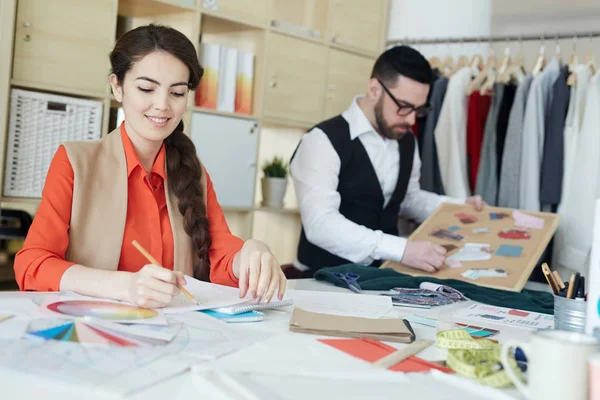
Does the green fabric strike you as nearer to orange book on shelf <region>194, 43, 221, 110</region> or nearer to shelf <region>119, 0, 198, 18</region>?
orange book on shelf <region>194, 43, 221, 110</region>

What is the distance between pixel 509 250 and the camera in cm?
219

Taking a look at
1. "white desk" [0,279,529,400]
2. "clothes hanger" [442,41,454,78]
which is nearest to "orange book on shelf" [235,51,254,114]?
"clothes hanger" [442,41,454,78]

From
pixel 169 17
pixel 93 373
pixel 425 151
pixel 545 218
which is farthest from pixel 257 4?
pixel 93 373

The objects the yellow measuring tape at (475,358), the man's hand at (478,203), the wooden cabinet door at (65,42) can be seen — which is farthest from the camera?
the man's hand at (478,203)

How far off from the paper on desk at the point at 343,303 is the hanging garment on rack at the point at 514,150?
5.85ft

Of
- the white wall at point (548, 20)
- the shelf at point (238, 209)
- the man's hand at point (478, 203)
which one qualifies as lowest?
the shelf at point (238, 209)

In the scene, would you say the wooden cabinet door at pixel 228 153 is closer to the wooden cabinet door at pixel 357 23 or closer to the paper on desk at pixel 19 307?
the wooden cabinet door at pixel 357 23

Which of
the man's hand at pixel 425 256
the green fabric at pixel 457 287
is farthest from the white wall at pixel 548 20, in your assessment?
the green fabric at pixel 457 287

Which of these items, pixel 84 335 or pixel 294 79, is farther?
pixel 294 79

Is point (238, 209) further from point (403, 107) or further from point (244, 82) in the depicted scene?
point (403, 107)

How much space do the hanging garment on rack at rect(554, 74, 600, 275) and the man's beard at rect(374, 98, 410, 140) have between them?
768 millimetres

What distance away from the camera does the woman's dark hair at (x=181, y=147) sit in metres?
1.66

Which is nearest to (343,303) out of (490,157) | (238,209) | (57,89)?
(57,89)

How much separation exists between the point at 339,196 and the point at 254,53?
0.97 m
